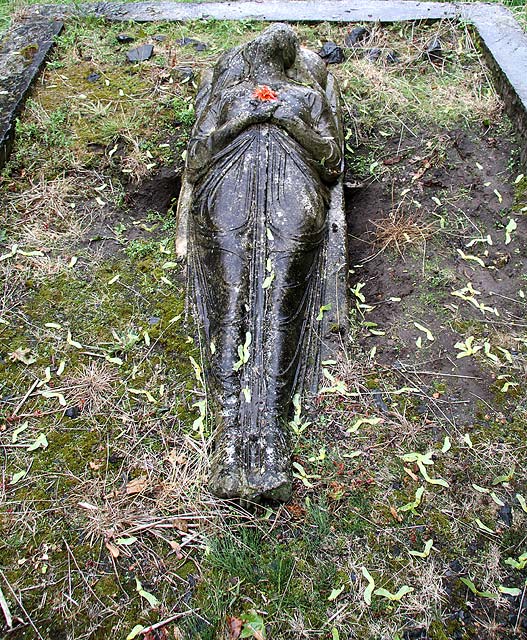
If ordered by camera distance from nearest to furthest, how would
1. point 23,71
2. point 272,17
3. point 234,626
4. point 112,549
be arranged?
point 234,626, point 112,549, point 23,71, point 272,17

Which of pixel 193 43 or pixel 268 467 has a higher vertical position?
pixel 193 43

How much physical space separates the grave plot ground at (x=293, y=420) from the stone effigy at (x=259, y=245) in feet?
0.62

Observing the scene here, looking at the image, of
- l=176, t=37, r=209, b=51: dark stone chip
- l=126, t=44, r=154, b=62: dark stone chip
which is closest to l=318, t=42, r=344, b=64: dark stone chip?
l=176, t=37, r=209, b=51: dark stone chip

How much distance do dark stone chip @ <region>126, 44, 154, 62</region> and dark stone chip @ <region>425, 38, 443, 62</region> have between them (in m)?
2.54

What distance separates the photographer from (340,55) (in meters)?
5.44

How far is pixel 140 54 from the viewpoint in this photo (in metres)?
5.46

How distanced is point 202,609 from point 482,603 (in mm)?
1167

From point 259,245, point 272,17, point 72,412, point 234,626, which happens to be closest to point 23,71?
point 272,17

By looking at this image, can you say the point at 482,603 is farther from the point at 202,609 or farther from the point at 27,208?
the point at 27,208

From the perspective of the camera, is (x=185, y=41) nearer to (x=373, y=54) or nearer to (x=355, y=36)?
(x=355, y=36)

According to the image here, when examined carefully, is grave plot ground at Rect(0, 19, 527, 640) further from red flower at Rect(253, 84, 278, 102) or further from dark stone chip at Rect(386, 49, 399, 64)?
red flower at Rect(253, 84, 278, 102)

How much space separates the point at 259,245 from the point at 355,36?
11.5 ft

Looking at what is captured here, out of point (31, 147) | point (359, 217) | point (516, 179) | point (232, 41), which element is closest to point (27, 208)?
point (31, 147)

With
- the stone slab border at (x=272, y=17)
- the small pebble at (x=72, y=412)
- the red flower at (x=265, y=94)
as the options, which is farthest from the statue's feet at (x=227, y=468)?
the stone slab border at (x=272, y=17)
